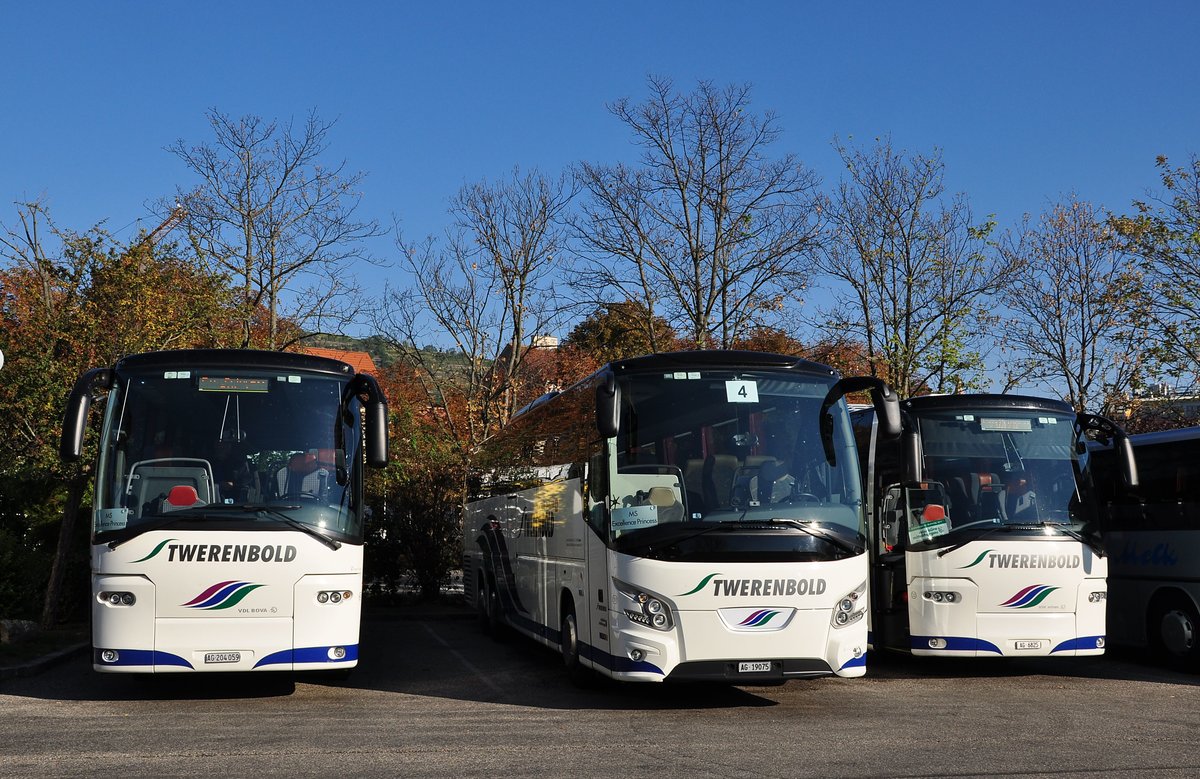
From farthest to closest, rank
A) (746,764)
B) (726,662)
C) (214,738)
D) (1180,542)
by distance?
(1180,542) < (726,662) < (214,738) < (746,764)

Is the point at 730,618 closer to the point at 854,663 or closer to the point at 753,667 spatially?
the point at 753,667

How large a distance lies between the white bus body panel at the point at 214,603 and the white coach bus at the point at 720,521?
2.61 metres

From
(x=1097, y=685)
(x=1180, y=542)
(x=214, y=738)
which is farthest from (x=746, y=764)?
(x=1180, y=542)

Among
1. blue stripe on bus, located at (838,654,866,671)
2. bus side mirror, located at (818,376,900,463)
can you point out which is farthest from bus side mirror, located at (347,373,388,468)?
blue stripe on bus, located at (838,654,866,671)

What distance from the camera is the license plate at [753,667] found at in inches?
396

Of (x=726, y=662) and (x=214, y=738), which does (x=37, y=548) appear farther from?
(x=726, y=662)

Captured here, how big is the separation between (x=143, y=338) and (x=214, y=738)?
35.1ft

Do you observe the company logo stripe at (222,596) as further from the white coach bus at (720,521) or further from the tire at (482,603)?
the tire at (482,603)

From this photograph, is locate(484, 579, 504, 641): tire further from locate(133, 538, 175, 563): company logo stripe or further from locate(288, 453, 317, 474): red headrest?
locate(133, 538, 175, 563): company logo stripe

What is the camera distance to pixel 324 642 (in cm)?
1072

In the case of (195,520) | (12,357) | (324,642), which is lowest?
(324,642)

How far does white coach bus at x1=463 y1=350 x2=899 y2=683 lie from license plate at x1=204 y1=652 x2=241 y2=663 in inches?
126

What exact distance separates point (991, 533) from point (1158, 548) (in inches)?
132

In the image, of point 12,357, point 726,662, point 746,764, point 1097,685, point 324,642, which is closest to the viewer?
point 746,764
